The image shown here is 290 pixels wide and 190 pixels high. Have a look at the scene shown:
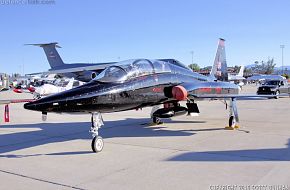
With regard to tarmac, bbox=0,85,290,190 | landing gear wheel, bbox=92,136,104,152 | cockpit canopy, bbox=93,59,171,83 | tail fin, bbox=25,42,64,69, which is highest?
tail fin, bbox=25,42,64,69

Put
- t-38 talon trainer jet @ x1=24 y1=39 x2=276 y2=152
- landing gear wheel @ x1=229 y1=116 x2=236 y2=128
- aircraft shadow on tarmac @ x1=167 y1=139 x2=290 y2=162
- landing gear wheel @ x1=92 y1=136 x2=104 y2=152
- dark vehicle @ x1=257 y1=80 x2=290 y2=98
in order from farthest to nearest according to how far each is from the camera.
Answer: dark vehicle @ x1=257 y1=80 x2=290 y2=98 < landing gear wheel @ x1=229 y1=116 x2=236 y2=128 < landing gear wheel @ x1=92 y1=136 x2=104 y2=152 < t-38 talon trainer jet @ x1=24 y1=39 x2=276 y2=152 < aircraft shadow on tarmac @ x1=167 y1=139 x2=290 y2=162

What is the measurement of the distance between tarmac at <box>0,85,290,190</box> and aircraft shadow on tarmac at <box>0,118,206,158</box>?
29 mm

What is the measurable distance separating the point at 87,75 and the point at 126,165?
32518mm

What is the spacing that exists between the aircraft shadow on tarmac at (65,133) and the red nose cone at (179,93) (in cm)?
146

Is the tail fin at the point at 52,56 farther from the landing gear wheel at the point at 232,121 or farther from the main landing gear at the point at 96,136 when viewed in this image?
the main landing gear at the point at 96,136

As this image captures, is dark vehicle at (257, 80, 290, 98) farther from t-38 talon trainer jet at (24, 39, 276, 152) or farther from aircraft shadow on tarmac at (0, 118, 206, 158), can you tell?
aircraft shadow on tarmac at (0, 118, 206, 158)

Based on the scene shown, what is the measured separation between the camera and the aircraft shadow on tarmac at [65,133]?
9273mm

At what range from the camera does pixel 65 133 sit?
11.0 m

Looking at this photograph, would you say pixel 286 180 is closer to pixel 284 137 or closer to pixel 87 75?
pixel 284 137

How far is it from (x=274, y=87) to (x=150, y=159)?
96.5 ft

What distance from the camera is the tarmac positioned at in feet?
17.3

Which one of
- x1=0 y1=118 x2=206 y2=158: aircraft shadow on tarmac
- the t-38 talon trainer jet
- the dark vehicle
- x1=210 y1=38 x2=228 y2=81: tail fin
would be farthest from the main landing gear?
the dark vehicle

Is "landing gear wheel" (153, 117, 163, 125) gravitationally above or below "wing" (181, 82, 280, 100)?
below

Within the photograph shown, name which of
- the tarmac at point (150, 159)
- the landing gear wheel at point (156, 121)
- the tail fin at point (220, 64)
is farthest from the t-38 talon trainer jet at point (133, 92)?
the tail fin at point (220, 64)
